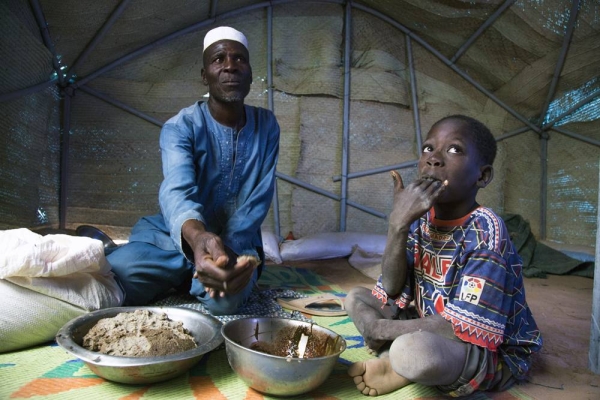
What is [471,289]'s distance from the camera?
1.11m

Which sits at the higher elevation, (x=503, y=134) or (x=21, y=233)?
(x=503, y=134)

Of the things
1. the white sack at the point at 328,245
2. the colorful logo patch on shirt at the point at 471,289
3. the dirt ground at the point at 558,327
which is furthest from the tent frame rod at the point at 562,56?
the colorful logo patch on shirt at the point at 471,289

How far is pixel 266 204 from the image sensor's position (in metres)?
1.92

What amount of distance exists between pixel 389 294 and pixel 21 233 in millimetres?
1174

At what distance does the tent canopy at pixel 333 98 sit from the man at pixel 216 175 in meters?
1.41

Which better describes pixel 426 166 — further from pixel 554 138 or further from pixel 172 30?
pixel 554 138

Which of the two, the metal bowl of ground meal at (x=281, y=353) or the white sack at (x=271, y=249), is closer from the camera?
the metal bowl of ground meal at (x=281, y=353)

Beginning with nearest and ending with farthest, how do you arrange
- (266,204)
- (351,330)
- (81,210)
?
(351,330) < (266,204) < (81,210)

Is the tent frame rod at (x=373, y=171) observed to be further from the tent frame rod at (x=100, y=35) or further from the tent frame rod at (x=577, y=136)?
the tent frame rod at (x=100, y=35)

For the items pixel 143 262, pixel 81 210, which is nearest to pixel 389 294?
pixel 143 262

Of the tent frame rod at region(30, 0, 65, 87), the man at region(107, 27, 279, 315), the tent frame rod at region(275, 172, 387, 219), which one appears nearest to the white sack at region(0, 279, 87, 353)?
the man at region(107, 27, 279, 315)

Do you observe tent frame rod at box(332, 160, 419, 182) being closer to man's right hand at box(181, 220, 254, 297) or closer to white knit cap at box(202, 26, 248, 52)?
white knit cap at box(202, 26, 248, 52)

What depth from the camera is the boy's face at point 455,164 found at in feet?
4.13

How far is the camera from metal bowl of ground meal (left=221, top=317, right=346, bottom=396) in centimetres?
105
